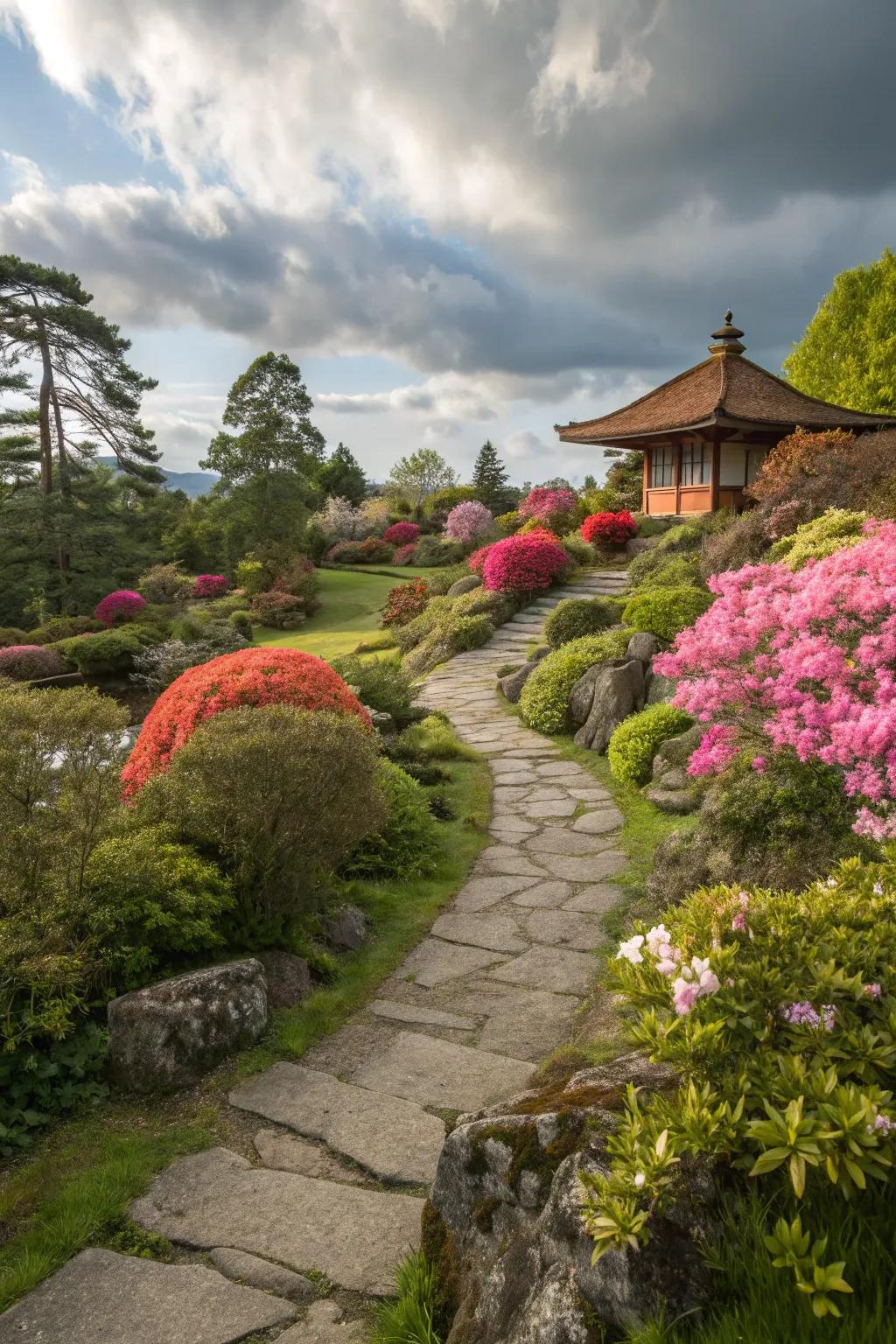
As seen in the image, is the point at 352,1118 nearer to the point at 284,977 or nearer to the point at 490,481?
the point at 284,977

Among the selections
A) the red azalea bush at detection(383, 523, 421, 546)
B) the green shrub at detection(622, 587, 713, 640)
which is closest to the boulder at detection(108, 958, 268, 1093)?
the green shrub at detection(622, 587, 713, 640)

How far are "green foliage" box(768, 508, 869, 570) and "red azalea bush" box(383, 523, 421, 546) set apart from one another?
2321cm

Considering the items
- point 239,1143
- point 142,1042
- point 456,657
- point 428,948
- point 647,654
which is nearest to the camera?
point 239,1143

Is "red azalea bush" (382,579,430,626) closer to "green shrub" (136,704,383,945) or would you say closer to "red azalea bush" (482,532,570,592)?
"red azalea bush" (482,532,570,592)

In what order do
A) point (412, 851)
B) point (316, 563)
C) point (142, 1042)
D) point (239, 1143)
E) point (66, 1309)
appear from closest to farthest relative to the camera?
point (66, 1309) < point (239, 1143) < point (142, 1042) < point (412, 851) < point (316, 563)

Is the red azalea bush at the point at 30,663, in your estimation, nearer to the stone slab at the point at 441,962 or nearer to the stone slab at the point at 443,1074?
the stone slab at the point at 441,962

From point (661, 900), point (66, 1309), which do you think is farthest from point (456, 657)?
point (66, 1309)

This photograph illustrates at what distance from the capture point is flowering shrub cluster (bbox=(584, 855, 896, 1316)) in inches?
64.9

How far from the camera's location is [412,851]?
6.46 m

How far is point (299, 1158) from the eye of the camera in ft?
10.4

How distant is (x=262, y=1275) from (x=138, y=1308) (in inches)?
14.3

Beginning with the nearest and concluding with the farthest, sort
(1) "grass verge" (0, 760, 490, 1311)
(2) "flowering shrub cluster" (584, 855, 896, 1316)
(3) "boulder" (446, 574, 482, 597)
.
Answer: (2) "flowering shrub cluster" (584, 855, 896, 1316) < (1) "grass verge" (0, 760, 490, 1311) < (3) "boulder" (446, 574, 482, 597)

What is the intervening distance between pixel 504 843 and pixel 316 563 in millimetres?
27320

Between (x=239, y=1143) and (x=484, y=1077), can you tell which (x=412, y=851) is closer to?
(x=484, y=1077)
